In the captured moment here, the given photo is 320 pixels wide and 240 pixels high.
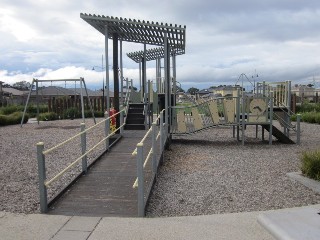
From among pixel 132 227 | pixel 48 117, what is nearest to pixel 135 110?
pixel 132 227

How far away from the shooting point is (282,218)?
15.7 ft

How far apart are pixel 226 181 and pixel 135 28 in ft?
19.8

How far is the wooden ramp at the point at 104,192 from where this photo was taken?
537 cm

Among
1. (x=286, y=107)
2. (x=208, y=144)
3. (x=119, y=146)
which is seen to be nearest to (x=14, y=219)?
(x=119, y=146)

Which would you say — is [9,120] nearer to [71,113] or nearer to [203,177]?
[71,113]

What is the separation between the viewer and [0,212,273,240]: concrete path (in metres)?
4.38

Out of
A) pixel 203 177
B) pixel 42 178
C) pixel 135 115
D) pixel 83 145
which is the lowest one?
pixel 203 177

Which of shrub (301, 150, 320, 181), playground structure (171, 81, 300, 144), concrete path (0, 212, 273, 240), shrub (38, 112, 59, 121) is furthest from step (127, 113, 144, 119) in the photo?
shrub (38, 112, 59, 121)

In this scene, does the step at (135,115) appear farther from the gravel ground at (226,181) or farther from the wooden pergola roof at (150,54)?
the wooden pergola roof at (150,54)

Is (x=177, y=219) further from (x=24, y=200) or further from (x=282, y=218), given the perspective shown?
(x=24, y=200)

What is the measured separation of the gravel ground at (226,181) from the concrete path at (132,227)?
0.48 meters

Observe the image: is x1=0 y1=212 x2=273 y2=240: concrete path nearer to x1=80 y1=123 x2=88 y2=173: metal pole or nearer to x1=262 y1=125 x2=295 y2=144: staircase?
x1=80 y1=123 x2=88 y2=173: metal pole

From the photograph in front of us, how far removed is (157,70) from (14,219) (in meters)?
13.6

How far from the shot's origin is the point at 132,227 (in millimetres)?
4660
